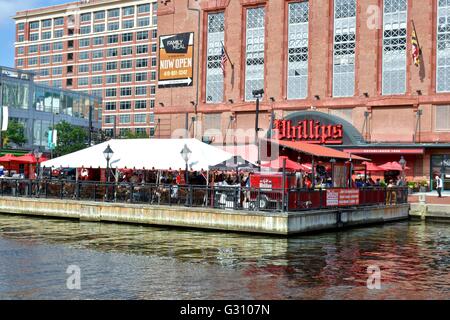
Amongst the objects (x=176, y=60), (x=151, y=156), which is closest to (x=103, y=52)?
(x=176, y=60)

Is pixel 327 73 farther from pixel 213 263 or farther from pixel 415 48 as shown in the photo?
pixel 213 263

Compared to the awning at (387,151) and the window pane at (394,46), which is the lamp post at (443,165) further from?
the window pane at (394,46)

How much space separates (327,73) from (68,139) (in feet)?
128

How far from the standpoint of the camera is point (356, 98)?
5372 centimetres

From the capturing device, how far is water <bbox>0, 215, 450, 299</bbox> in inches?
574

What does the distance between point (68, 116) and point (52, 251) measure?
8446cm

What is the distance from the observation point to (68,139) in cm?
8075

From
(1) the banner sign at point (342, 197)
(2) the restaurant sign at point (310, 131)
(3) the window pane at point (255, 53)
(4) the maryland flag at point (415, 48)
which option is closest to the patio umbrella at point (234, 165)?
(1) the banner sign at point (342, 197)

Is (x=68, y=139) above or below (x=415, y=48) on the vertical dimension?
below

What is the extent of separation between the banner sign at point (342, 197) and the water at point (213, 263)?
1.85 m

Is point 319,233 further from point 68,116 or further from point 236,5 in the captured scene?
point 68,116

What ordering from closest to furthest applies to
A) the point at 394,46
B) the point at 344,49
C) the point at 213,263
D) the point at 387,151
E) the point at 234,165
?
the point at 213,263 → the point at 234,165 → the point at 387,151 → the point at 394,46 → the point at 344,49

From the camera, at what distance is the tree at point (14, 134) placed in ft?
257
